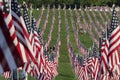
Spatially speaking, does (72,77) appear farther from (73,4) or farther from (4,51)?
(73,4)

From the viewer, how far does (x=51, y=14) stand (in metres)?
117

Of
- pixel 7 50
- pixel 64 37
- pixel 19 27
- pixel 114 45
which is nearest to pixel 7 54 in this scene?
pixel 7 50

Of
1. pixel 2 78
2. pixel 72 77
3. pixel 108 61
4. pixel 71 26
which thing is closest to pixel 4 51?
pixel 108 61

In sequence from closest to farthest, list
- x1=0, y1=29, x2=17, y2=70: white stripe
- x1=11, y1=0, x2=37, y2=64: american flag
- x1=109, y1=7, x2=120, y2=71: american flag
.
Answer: x1=0, y1=29, x2=17, y2=70: white stripe < x1=11, y1=0, x2=37, y2=64: american flag < x1=109, y1=7, x2=120, y2=71: american flag

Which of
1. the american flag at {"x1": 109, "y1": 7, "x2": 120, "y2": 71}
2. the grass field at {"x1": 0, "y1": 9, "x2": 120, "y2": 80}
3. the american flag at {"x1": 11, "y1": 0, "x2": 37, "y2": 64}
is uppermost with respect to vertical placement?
the american flag at {"x1": 11, "y1": 0, "x2": 37, "y2": 64}

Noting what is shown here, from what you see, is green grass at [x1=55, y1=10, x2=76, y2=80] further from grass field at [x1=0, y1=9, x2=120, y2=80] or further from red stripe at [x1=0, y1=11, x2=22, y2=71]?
red stripe at [x1=0, y1=11, x2=22, y2=71]

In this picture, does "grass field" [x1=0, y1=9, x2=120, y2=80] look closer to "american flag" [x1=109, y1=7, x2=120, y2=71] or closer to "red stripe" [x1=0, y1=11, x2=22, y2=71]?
"american flag" [x1=109, y1=7, x2=120, y2=71]

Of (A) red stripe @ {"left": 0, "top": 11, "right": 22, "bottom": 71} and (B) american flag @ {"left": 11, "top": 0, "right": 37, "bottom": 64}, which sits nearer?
(A) red stripe @ {"left": 0, "top": 11, "right": 22, "bottom": 71}

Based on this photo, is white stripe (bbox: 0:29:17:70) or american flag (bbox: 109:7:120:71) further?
american flag (bbox: 109:7:120:71)

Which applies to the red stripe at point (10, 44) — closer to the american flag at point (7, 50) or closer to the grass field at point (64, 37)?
the american flag at point (7, 50)

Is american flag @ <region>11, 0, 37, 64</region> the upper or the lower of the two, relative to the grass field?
upper

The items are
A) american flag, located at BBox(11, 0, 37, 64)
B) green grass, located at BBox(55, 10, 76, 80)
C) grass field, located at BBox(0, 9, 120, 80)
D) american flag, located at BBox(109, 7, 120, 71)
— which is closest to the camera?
american flag, located at BBox(11, 0, 37, 64)

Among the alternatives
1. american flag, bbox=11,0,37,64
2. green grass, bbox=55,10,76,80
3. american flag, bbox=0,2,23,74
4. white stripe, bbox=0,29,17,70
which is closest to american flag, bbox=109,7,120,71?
american flag, bbox=11,0,37,64

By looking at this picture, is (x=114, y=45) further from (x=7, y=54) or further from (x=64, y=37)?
(x=64, y=37)
